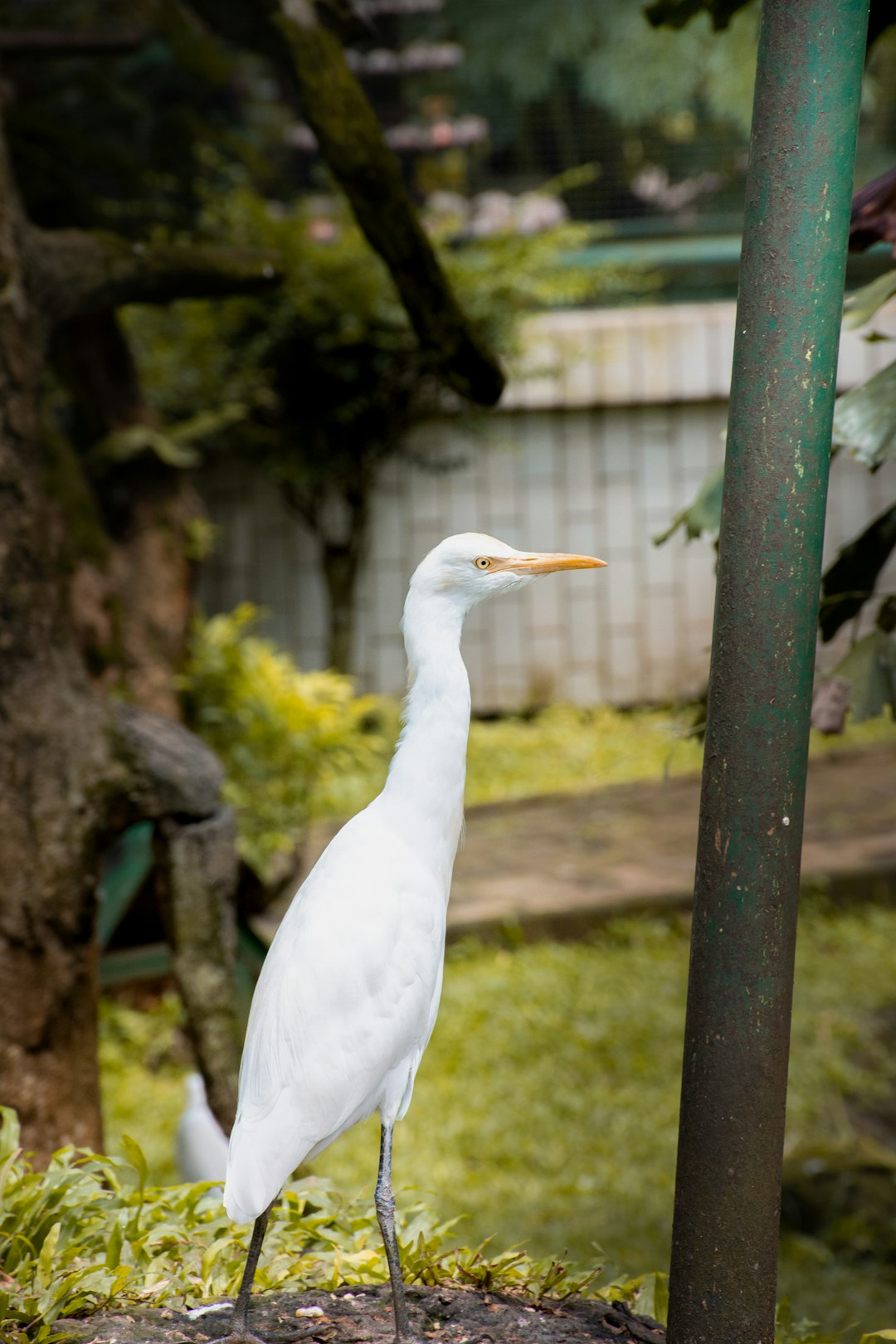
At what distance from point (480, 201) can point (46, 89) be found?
376cm

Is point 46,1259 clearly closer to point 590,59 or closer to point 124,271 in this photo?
point 124,271

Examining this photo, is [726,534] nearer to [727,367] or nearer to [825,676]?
[825,676]

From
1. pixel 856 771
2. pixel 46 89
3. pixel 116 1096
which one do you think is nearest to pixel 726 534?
pixel 116 1096

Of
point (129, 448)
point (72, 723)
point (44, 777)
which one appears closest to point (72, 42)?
point (129, 448)

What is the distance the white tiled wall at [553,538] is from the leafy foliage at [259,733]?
276 cm

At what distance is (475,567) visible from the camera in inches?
65.7

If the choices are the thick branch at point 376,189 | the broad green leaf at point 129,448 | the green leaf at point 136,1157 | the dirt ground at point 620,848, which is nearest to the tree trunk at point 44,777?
the green leaf at point 136,1157

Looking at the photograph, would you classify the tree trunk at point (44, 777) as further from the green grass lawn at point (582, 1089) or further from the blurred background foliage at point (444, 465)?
the green grass lawn at point (582, 1089)

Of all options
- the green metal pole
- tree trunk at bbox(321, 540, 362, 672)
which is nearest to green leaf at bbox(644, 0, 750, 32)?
the green metal pole

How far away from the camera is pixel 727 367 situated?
7.54m

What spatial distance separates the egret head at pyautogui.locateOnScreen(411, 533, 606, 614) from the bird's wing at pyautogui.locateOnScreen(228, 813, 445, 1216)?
0.35 m

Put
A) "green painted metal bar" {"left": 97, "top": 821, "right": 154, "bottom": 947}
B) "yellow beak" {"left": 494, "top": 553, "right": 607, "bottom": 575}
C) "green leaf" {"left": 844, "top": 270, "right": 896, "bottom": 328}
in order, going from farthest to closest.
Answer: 1. "green painted metal bar" {"left": 97, "top": 821, "right": 154, "bottom": 947}
2. "green leaf" {"left": 844, "top": 270, "right": 896, "bottom": 328}
3. "yellow beak" {"left": 494, "top": 553, "right": 607, "bottom": 575}

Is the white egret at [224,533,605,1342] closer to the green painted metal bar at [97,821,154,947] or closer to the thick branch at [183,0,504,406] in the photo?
the thick branch at [183,0,504,406]

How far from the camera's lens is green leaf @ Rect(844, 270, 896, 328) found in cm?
248
